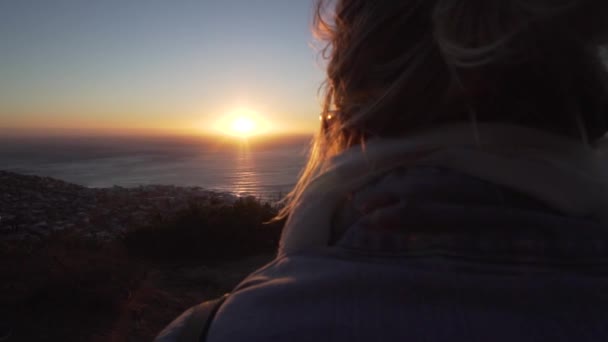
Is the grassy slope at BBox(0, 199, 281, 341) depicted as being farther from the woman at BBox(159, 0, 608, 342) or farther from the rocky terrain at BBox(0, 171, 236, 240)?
the woman at BBox(159, 0, 608, 342)

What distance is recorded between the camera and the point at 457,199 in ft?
2.33

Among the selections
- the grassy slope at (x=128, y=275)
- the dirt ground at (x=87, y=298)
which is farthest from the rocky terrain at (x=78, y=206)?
the dirt ground at (x=87, y=298)

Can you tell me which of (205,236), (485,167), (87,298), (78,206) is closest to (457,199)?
(485,167)

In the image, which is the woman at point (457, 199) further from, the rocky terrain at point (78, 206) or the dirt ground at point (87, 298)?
the rocky terrain at point (78, 206)

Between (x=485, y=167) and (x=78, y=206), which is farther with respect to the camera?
(x=78, y=206)

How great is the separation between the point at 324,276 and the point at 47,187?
43.3 feet

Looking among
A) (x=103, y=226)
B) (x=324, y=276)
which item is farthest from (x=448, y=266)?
(x=103, y=226)

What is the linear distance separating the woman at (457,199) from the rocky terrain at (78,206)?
303 inches

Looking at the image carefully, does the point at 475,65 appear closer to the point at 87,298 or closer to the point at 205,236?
the point at 87,298

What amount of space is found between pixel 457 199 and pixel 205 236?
6947 mm

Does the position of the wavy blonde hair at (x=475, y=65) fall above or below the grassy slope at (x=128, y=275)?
above

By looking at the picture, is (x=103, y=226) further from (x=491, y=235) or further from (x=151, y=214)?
(x=491, y=235)

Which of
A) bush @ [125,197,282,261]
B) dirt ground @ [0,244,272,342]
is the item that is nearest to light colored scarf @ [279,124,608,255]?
dirt ground @ [0,244,272,342]

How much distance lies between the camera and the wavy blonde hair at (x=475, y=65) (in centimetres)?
72
